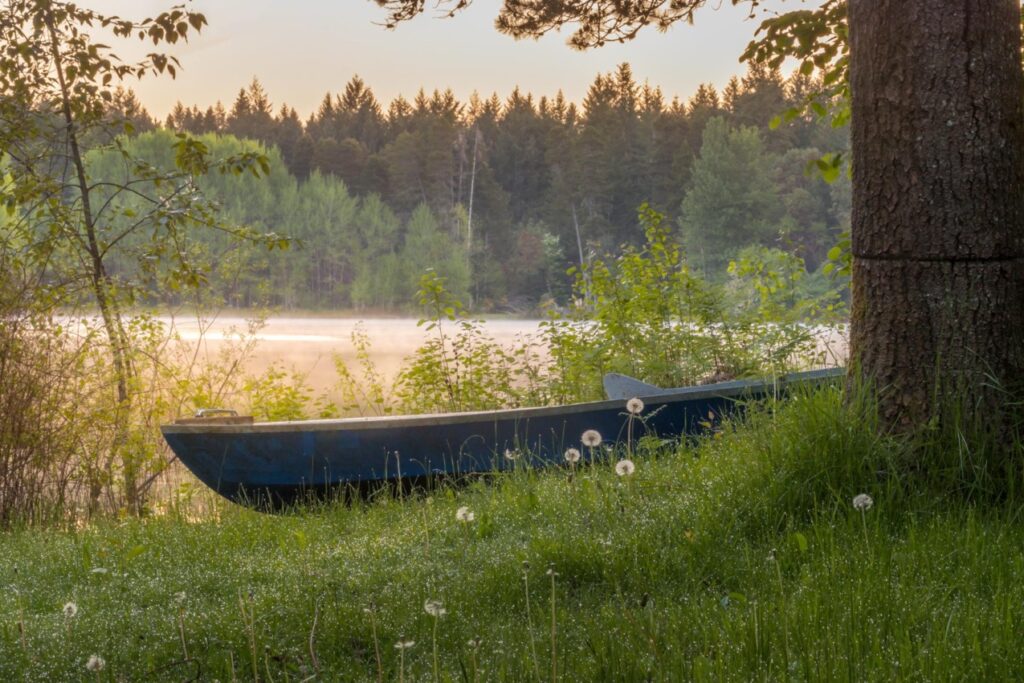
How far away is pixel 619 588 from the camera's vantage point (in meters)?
3.00

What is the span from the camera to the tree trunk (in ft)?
12.6

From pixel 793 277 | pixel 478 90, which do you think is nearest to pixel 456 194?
pixel 478 90

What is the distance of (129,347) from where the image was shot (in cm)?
862

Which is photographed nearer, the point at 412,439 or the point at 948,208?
A: the point at 948,208

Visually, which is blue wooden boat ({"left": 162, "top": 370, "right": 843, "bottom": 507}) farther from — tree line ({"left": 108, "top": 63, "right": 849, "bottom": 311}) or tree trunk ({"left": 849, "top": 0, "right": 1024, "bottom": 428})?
tree line ({"left": 108, "top": 63, "right": 849, "bottom": 311})

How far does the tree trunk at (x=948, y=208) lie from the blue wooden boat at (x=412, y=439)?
2.64 meters

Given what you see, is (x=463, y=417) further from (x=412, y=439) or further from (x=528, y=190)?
(x=528, y=190)

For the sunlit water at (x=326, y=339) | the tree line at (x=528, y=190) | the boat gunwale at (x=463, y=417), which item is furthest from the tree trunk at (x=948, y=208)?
the tree line at (x=528, y=190)

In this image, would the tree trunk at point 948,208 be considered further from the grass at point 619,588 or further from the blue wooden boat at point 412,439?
the blue wooden boat at point 412,439

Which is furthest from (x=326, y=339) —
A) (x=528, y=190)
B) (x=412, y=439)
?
(x=412, y=439)

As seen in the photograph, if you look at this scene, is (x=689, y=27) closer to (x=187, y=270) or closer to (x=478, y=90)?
(x=187, y=270)

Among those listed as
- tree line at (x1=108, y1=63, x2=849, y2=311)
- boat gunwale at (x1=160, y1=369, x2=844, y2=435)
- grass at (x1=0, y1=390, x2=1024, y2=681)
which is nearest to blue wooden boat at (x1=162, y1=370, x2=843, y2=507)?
boat gunwale at (x1=160, y1=369, x2=844, y2=435)

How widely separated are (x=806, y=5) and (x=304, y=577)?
5103 mm

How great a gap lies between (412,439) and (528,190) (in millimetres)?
62448
